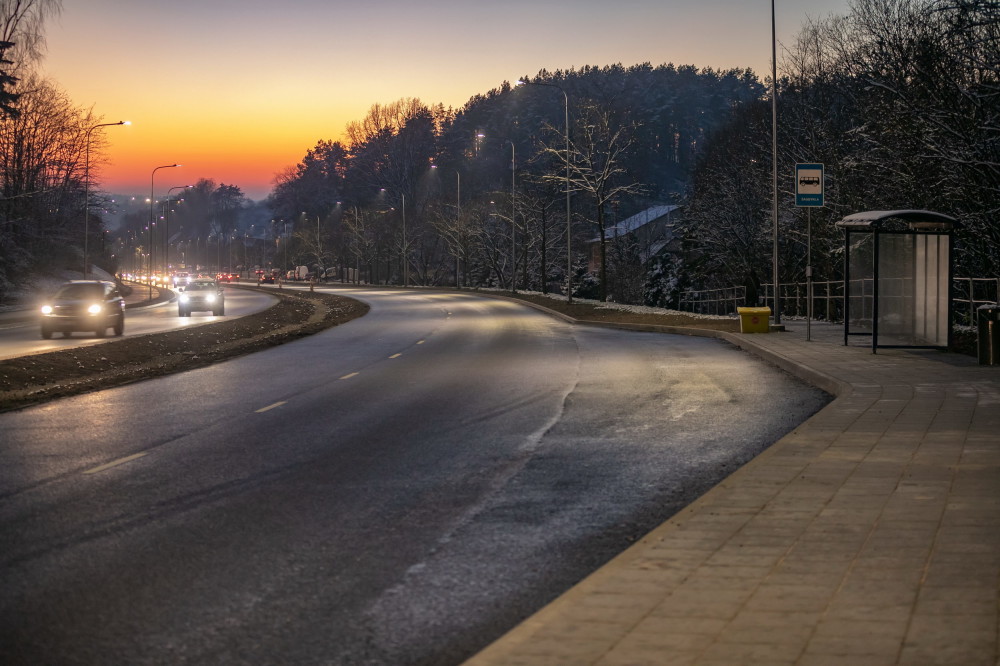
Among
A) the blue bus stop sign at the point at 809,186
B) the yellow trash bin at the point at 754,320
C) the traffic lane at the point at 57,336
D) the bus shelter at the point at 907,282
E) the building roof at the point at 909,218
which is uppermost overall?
the blue bus stop sign at the point at 809,186

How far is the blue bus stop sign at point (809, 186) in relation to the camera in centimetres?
2489

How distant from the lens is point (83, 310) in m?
32.4

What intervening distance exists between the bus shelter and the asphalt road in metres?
4.59

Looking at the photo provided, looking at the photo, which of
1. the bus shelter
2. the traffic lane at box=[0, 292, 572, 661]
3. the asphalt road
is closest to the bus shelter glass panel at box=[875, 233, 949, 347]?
the bus shelter

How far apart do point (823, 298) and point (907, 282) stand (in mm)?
14490

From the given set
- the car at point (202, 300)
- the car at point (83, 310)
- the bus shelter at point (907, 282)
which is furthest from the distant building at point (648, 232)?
the bus shelter at point (907, 282)

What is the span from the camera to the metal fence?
2812 cm

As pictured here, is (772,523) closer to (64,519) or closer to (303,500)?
(303,500)

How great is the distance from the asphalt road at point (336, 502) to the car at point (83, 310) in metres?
14.9

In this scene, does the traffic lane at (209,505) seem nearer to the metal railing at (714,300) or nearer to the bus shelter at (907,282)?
the bus shelter at (907,282)

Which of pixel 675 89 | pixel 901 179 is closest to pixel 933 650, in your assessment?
pixel 901 179

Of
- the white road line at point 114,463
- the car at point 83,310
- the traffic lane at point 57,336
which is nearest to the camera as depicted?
the white road line at point 114,463

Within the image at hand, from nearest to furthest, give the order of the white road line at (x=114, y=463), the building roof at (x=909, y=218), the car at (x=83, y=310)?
the white road line at (x=114, y=463) → the building roof at (x=909, y=218) → the car at (x=83, y=310)

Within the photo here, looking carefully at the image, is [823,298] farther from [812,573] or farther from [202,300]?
[812,573]
